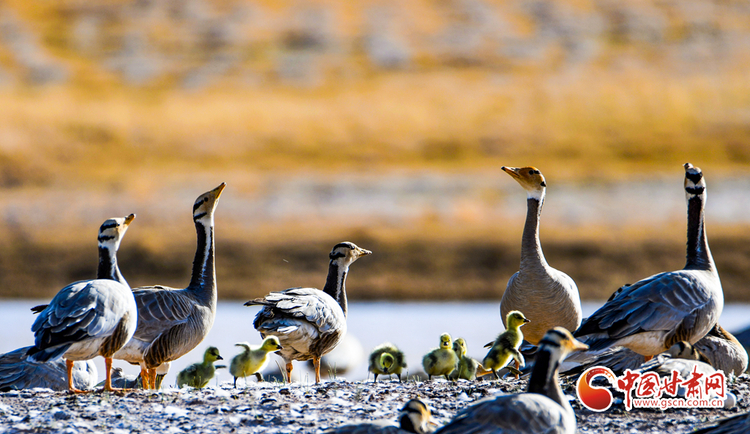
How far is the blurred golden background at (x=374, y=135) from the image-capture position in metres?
23.5

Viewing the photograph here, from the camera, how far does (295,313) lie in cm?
821

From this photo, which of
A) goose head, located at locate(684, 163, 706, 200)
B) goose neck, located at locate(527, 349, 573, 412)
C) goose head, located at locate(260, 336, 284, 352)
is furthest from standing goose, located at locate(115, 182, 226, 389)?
goose head, located at locate(684, 163, 706, 200)

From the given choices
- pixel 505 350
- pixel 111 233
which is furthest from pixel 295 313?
pixel 505 350

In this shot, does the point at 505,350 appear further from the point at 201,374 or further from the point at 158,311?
the point at 158,311

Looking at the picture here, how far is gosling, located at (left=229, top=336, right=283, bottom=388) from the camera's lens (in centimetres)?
806

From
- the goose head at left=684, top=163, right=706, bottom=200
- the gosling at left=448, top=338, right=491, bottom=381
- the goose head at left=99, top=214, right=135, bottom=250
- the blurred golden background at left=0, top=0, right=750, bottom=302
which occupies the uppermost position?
the blurred golden background at left=0, top=0, right=750, bottom=302

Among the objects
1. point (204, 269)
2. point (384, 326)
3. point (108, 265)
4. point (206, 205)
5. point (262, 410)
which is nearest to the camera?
point (262, 410)

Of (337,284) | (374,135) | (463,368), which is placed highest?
(374,135)

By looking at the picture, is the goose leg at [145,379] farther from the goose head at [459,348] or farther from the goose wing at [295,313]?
the goose head at [459,348]

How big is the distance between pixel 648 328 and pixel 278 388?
3.14 meters

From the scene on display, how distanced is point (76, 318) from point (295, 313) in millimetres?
2069

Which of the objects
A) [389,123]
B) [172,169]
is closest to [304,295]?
[172,169]

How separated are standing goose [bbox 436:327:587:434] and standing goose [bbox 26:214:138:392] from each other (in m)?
3.08

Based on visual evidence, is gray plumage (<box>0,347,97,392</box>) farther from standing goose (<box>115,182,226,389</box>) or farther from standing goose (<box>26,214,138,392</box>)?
standing goose (<box>26,214,138,392</box>)
